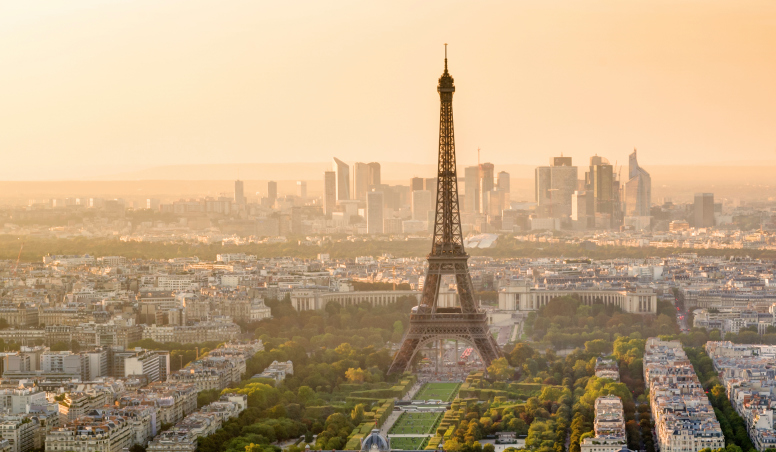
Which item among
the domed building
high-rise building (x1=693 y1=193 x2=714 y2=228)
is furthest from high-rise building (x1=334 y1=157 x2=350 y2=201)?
the domed building

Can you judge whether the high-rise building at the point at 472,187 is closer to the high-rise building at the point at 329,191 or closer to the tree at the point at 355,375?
the high-rise building at the point at 329,191

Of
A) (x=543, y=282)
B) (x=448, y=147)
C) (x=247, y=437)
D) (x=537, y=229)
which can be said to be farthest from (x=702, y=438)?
(x=537, y=229)

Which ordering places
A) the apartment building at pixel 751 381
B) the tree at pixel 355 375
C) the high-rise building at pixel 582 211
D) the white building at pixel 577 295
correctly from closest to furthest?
the apartment building at pixel 751 381 < the tree at pixel 355 375 < the white building at pixel 577 295 < the high-rise building at pixel 582 211

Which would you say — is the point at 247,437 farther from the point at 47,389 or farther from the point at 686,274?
the point at 686,274

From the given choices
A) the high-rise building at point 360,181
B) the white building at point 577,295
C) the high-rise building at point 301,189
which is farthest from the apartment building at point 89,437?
the high-rise building at point 301,189

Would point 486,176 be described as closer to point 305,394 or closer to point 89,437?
point 305,394

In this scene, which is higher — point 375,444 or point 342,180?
point 342,180

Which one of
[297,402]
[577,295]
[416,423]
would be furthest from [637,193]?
[416,423]
